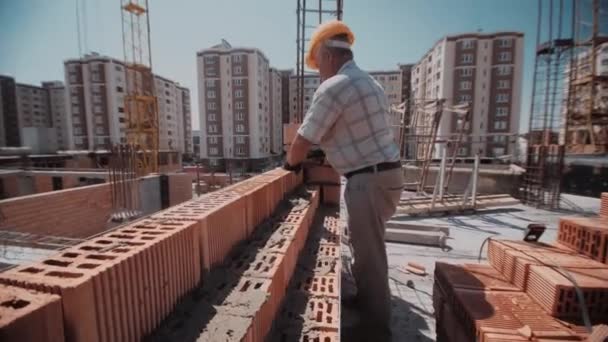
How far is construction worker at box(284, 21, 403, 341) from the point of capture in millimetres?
1827

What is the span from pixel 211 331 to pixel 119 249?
1.88 feet

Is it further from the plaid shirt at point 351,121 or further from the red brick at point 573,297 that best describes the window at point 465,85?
the plaid shirt at point 351,121

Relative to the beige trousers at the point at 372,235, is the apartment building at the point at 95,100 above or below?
above

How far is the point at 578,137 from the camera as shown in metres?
15.2

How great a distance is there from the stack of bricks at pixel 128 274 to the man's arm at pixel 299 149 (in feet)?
2.13

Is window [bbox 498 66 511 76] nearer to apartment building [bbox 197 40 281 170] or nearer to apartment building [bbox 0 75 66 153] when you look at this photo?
apartment building [bbox 197 40 281 170]

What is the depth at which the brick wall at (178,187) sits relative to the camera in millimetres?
13625

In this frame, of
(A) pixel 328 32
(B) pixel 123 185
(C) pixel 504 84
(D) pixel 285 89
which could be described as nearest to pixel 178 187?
(B) pixel 123 185

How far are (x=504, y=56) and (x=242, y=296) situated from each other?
39270 millimetres

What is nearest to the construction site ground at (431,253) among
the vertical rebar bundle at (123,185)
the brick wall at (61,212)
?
the brick wall at (61,212)

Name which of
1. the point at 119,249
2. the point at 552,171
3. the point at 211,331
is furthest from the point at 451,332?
the point at 552,171

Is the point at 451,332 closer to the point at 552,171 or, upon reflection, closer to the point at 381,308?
the point at 381,308

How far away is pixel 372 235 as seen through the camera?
196 centimetres

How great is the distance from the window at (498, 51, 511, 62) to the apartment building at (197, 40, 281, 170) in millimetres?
29916
